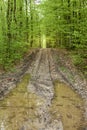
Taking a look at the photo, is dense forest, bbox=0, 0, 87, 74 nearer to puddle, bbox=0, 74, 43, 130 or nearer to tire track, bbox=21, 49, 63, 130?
tire track, bbox=21, 49, 63, 130

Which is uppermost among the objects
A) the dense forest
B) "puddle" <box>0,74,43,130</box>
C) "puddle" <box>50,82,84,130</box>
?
the dense forest

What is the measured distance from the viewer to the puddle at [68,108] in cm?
833

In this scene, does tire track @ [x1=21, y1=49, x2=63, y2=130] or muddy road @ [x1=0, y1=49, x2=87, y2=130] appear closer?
tire track @ [x1=21, y1=49, x2=63, y2=130]

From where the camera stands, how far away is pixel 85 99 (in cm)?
1090

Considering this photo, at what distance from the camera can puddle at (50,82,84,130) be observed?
8.33 m

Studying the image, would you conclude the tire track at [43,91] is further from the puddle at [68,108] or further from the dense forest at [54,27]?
the dense forest at [54,27]

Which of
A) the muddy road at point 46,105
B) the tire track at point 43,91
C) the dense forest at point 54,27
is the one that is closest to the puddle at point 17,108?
the muddy road at point 46,105

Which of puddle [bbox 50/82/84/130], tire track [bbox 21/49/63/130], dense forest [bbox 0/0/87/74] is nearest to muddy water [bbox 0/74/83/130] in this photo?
puddle [bbox 50/82/84/130]

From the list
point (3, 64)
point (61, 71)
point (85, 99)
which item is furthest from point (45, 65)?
point (85, 99)

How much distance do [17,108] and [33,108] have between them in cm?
66

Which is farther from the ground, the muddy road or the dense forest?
the dense forest

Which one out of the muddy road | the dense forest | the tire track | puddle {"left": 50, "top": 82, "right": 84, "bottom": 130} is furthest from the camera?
the dense forest

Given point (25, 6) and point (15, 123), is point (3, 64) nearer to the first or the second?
point (15, 123)

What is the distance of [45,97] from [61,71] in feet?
19.2
